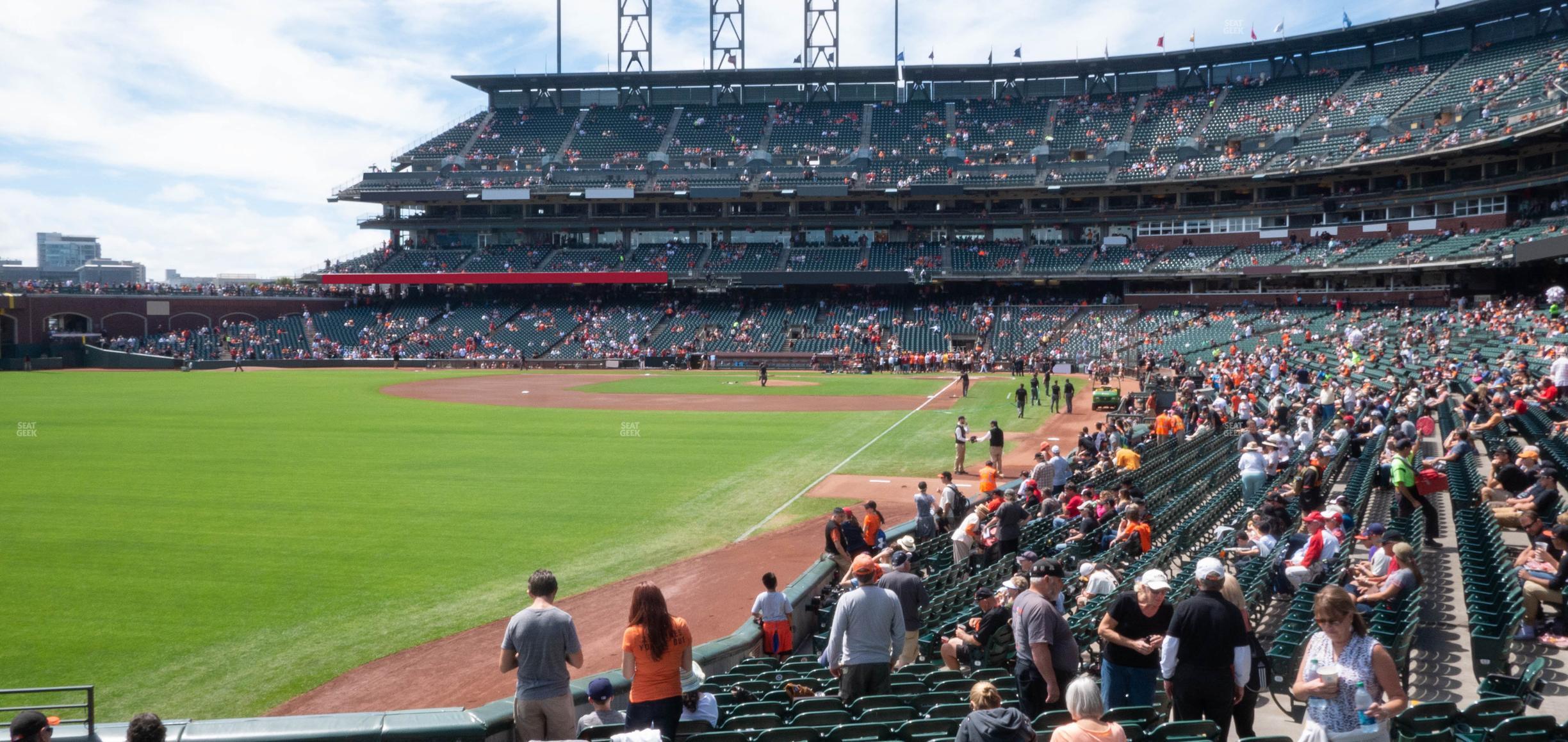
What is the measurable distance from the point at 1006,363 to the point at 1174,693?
58182mm

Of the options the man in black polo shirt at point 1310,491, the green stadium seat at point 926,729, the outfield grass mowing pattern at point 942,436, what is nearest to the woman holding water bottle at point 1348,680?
the green stadium seat at point 926,729

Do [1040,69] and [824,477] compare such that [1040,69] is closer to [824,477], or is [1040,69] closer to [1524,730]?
[824,477]

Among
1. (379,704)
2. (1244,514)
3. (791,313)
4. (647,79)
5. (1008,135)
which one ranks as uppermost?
(647,79)

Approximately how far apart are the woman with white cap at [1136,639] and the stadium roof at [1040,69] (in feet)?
232

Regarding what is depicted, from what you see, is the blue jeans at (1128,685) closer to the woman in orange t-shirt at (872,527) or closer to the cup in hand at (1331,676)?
the cup in hand at (1331,676)

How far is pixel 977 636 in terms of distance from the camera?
8883 millimetres

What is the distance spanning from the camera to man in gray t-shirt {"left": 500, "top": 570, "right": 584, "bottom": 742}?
717 cm

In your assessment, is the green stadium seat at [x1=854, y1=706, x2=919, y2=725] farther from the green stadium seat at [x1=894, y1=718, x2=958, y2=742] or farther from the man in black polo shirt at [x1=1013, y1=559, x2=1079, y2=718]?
the man in black polo shirt at [x1=1013, y1=559, x2=1079, y2=718]

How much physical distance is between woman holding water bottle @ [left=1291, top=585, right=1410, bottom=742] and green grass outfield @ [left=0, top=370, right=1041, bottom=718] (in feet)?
31.8

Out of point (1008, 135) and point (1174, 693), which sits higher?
point (1008, 135)

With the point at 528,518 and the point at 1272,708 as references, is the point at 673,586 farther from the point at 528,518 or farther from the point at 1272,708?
the point at 1272,708

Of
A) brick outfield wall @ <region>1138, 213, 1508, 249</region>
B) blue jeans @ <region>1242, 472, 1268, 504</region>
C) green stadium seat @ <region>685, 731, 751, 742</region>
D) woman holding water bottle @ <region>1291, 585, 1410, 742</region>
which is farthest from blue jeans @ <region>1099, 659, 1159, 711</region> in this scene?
brick outfield wall @ <region>1138, 213, 1508, 249</region>

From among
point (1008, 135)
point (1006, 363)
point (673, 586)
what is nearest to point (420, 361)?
point (1006, 363)

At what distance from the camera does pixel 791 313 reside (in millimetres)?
73938
